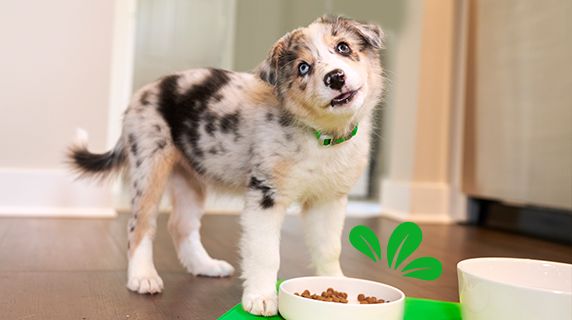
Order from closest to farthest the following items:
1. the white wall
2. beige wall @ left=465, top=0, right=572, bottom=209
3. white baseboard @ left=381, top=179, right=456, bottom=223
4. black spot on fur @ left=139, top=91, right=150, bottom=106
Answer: black spot on fur @ left=139, top=91, right=150, bottom=106 < beige wall @ left=465, top=0, right=572, bottom=209 < the white wall < white baseboard @ left=381, top=179, right=456, bottom=223

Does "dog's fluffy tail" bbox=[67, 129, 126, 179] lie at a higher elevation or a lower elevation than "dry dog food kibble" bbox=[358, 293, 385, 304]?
higher

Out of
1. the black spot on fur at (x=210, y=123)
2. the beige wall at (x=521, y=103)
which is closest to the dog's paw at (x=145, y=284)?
the black spot on fur at (x=210, y=123)

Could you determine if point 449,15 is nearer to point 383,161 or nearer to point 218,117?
point 383,161

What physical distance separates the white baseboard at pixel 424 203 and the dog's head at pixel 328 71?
8.29ft

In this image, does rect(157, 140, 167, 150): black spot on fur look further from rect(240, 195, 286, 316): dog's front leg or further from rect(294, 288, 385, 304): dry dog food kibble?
rect(294, 288, 385, 304): dry dog food kibble

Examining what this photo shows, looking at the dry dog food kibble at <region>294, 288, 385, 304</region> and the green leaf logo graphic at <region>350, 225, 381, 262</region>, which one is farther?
the green leaf logo graphic at <region>350, 225, 381, 262</region>

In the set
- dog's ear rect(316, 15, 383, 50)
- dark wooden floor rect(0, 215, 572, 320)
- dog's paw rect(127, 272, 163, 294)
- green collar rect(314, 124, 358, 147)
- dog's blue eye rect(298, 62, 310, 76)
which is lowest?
dark wooden floor rect(0, 215, 572, 320)

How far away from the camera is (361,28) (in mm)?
1618

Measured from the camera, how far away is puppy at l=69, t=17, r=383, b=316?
1519 millimetres

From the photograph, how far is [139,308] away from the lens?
1.53 m

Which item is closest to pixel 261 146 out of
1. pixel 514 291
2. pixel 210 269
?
pixel 210 269

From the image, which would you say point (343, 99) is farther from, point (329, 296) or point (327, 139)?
point (329, 296)

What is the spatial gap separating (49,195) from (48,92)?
0.58m

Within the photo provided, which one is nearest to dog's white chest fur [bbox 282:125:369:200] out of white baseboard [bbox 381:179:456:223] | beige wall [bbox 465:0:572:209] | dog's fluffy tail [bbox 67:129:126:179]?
dog's fluffy tail [bbox 67:129:126:179]
